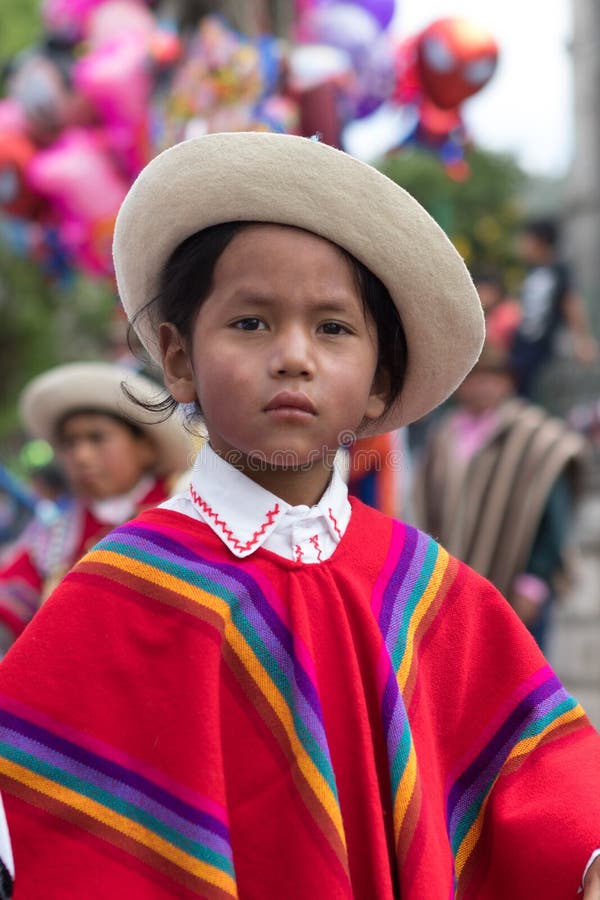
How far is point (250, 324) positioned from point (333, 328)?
0.13 metres

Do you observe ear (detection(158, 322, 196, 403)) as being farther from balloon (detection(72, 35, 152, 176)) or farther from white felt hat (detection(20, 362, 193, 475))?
balloon (detection(72, 35, 152, 176))

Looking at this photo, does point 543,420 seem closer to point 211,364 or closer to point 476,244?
point 211,364

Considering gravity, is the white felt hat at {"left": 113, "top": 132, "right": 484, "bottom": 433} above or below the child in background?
above

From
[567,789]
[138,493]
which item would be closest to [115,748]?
[567,789]

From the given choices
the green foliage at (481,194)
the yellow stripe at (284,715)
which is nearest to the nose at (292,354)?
the yellow stripe at (284,715)

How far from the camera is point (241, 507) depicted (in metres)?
1.85

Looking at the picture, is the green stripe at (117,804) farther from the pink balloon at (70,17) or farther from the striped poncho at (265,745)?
the pink balloon at (70,17)

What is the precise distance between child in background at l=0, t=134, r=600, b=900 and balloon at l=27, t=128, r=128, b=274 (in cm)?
557

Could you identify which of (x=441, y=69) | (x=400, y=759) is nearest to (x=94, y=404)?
(x=400, y=759)

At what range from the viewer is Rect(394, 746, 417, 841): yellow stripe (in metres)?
1.75

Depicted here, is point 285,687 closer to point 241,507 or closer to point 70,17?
point 241,507

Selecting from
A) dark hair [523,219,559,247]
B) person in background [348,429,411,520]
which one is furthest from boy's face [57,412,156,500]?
dark hair [523,219,559,247]

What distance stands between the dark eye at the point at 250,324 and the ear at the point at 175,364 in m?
0.18

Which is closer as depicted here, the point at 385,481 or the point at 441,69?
the point at 385,481
